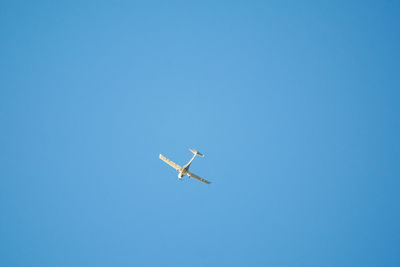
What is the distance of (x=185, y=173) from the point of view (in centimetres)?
7194
